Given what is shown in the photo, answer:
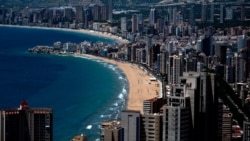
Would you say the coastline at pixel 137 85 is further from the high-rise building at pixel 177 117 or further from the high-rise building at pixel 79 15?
the high-rise building at pixel 79 15

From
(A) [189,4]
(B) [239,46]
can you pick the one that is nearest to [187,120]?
(B) [239,46]

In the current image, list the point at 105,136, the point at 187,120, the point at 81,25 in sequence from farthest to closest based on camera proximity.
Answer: the point at 81,25 → the point at 105,136 → the point at 187,120

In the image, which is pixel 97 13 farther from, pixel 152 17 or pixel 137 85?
pixel 137 85

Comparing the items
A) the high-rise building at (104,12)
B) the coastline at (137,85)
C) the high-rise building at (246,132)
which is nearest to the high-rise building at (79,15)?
the high-rise building at (104,12)

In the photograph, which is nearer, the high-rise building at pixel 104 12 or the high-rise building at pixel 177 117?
the high-rise building at pixel 177 117

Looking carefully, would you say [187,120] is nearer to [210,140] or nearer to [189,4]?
[210,140]

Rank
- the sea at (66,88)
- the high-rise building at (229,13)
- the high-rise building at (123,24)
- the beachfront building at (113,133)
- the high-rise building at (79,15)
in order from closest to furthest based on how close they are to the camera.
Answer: the beachfront building at (113,133)
the sea at (66,88)
the high-rise building at (229,13)
the high-rise building at (123,24)
the high-rise building at (79,15)

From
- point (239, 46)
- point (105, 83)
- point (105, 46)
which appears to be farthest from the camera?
point (105, 46)

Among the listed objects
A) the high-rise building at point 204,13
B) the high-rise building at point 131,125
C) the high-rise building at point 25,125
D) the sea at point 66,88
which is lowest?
the sea at point 66,88
